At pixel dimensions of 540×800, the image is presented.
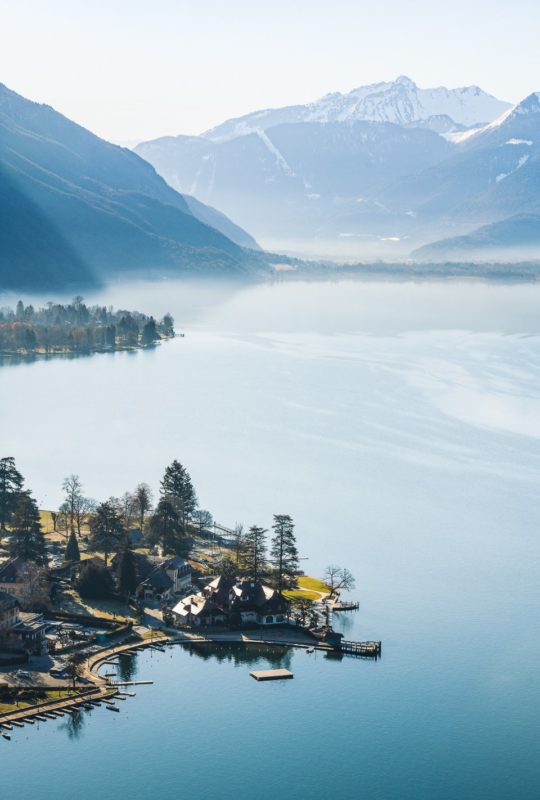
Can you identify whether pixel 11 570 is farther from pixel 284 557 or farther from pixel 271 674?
pixel 271 674

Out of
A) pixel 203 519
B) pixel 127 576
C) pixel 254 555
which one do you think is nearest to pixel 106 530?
pixel 127 576

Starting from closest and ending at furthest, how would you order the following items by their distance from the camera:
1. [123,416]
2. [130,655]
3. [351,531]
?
1. [130,655]
2. [351,531]
3. [123,416]

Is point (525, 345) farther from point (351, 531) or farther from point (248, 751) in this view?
point (248, 751)

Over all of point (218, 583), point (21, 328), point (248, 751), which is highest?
point (21, 328)

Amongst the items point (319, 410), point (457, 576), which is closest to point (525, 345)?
point (319, 410)

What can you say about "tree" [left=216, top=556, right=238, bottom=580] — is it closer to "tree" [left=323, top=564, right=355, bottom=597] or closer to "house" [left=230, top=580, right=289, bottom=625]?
"house" [left=230, top=580, right=289, bottom=625]
